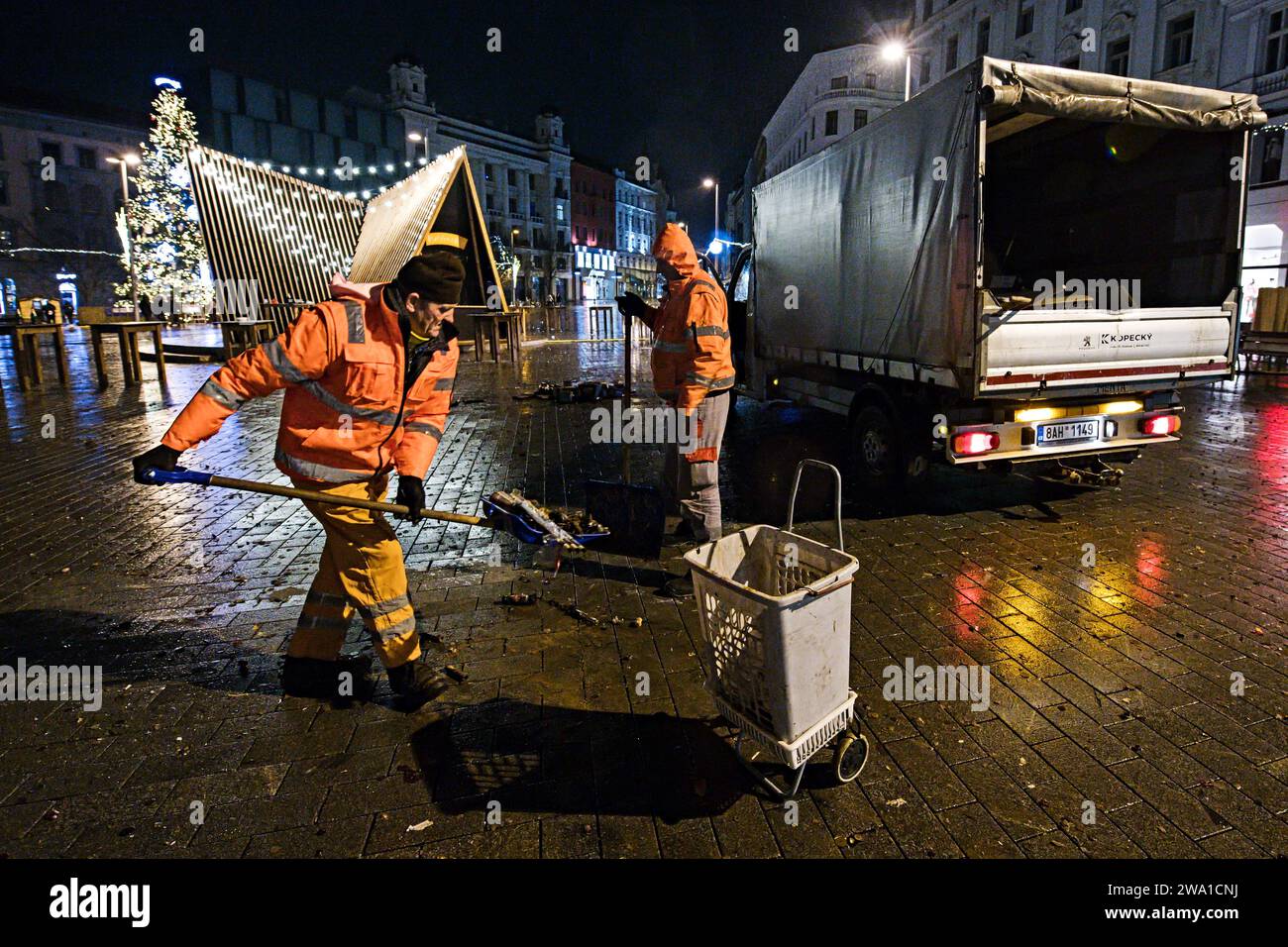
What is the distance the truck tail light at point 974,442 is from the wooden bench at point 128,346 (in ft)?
44.5

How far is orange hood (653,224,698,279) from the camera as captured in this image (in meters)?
5.09

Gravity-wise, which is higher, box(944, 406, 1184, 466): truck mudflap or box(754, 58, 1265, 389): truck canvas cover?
box(754, 58, 1265, 389): truck canvas cover

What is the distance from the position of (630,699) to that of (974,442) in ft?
12.1

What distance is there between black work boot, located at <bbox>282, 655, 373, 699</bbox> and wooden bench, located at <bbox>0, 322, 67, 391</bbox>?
13.1 m

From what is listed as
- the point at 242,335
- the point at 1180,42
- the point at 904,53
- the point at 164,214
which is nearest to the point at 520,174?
the point at 164,214

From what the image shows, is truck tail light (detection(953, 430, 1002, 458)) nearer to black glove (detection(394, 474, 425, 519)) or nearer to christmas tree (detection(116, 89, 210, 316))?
black glove (detection(394, 474, 425, 519))

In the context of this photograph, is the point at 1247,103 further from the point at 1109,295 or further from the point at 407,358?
the point at 407,358

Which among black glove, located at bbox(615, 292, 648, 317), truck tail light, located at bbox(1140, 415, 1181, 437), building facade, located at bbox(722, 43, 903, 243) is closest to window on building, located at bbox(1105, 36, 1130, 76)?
building facade, located at bbox(722, 43, 903, 243)

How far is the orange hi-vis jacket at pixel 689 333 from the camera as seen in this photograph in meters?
4.85

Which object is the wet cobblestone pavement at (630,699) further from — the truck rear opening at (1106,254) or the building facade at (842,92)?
the building facade at (842,92)

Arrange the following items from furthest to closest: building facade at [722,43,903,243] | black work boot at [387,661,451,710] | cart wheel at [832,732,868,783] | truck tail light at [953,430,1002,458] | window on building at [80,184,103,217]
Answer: building facade at [722,43,903,243] → window on building at [80,184,103,217] → truck tail light at [953,430,1002,458] → black work boot at [387,661,451,710] → cart wheel at [832,732,868,783]

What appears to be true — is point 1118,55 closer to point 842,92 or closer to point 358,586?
point 842,92

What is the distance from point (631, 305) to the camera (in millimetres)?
5836

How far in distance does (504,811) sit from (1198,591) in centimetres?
440
